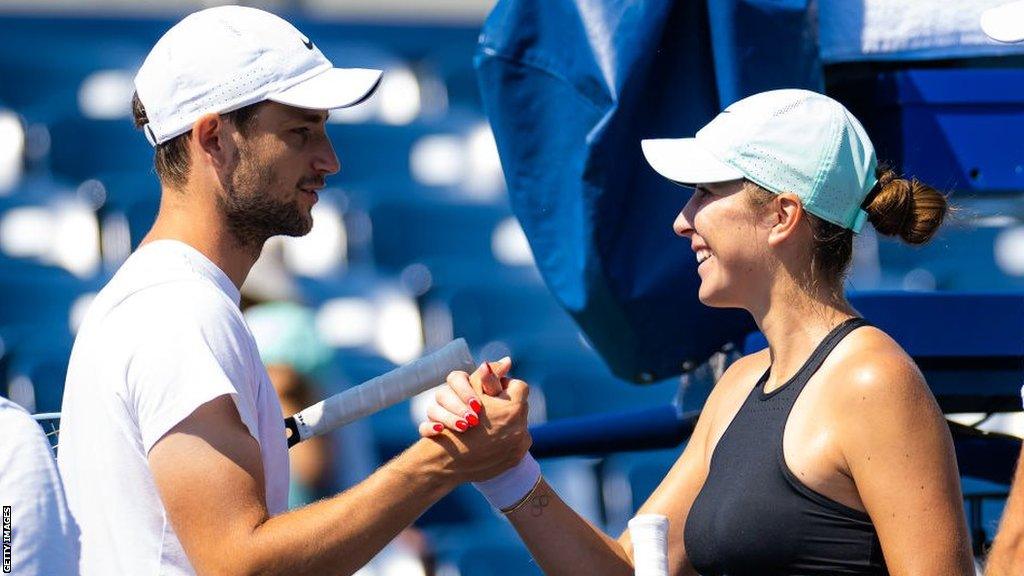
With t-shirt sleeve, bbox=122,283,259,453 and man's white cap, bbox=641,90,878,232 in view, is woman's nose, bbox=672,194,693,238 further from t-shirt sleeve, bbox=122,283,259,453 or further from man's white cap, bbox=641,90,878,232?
t-shirt sleeve, bbox=122,283,259,453

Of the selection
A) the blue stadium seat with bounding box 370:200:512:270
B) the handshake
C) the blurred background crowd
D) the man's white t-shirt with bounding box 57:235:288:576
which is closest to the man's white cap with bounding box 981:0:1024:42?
the handshake

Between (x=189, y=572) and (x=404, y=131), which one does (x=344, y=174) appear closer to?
(x=404, y=131)

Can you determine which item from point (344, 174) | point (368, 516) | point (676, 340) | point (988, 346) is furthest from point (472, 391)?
point (344, 174)

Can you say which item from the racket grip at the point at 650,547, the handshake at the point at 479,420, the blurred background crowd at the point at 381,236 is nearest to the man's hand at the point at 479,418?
the handshake at the point at 479,420

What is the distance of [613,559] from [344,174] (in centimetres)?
375

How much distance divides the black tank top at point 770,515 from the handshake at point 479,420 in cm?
25

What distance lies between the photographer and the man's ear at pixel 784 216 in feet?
6.26

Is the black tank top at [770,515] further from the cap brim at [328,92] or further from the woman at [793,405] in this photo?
the cap brim at [328,92]

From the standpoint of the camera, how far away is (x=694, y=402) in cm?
296

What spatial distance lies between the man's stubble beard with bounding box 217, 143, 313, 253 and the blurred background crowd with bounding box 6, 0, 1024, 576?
311 centimetres

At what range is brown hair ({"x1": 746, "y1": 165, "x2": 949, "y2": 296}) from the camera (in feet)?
6.32

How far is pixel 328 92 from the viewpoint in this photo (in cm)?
188

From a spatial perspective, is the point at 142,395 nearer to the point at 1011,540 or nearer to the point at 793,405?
the point at 793,405

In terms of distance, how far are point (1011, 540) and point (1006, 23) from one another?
76cm
